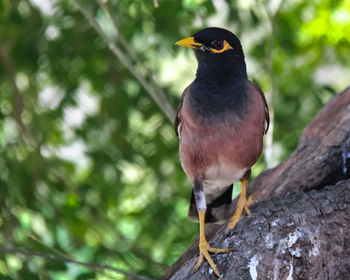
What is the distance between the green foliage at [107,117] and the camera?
16.0 feet

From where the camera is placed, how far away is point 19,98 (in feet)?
17.4

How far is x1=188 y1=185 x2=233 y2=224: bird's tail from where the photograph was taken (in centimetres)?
380

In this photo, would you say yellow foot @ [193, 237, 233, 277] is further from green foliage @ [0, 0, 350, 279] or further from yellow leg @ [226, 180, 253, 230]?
green foliage @ [0, 0, 350, 279]

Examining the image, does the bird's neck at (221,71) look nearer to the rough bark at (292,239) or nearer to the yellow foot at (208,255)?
the rough bark at (292,239)

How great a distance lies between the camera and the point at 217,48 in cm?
345

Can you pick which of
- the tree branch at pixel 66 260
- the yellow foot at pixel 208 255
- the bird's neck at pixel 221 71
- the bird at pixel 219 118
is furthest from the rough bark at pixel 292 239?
the bird's neck at pixel 221 71

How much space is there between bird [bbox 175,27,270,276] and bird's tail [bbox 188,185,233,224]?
29 cm

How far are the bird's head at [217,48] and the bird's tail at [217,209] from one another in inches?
32.9

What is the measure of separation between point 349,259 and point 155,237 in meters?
2.67

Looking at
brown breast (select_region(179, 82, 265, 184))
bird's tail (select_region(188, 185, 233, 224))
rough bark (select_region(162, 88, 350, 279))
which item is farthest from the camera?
bird's tail (select_region(188, 185, 233, 224))

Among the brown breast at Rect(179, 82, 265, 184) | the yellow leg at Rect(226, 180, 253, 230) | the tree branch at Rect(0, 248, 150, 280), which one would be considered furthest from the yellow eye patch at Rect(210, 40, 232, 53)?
the tree branch at Rect(0, 248, 150, 280)

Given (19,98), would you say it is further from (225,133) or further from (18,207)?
(225,133)

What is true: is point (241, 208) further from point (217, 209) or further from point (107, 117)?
point (107, 117)

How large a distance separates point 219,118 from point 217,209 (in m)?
0.80
